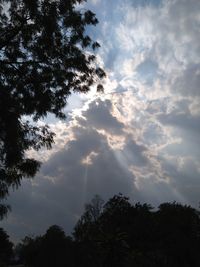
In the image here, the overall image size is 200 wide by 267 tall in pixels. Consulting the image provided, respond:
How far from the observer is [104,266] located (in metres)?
46.7

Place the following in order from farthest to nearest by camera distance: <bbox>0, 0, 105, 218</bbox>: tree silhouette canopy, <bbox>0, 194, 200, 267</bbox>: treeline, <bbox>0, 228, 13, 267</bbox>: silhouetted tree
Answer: <bbox>0, 228, 13, 267</bbox>: silhouetted tree, <bbox>0, 194, 200, 267</bbox>: treeline, <bbox>0, 0, 105, 218</bbox>: tree silhouette canopy

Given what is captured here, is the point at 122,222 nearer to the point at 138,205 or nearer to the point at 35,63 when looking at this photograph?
the point at 138,205

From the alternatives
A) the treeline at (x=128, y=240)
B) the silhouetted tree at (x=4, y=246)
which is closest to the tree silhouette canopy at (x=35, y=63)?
the treeline at (x=128, y=240)

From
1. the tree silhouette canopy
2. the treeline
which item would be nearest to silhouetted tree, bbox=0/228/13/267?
the treeline

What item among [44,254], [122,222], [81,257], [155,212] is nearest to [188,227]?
[155,212]

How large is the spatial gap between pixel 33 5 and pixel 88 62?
3306 mm

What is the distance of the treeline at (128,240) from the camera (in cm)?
4794

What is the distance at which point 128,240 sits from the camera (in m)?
63.2

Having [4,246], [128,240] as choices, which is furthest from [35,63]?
[4,246]

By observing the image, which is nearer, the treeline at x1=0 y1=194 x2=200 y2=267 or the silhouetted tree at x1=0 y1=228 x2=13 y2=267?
the treeline at x1=0 y1=194 x2=200 y2=267

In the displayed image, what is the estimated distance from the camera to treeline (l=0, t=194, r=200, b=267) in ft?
157

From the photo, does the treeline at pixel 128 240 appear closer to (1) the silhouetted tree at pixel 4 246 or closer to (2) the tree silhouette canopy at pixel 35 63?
(1) the silhouetted tree at pixel 4 246

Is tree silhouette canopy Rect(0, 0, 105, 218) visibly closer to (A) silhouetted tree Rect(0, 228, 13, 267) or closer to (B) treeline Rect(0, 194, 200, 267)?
(B) treeline Rect(0, 194, 200, 267)

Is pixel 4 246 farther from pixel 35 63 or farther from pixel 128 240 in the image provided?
pixel 35 63
